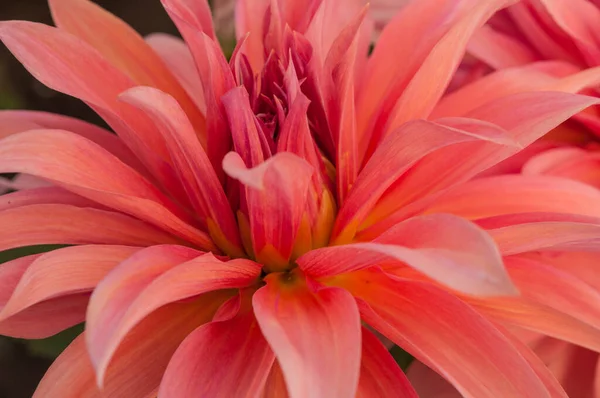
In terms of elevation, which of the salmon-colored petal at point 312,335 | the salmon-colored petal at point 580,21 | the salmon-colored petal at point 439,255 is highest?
the salmon-colored petal at point 580,21

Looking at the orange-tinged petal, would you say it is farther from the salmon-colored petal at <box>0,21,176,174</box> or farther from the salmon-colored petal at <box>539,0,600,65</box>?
the salmon-colored petal at <box>539,0,600,65</box>

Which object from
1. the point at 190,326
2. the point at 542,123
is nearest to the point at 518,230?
the point at 542,123

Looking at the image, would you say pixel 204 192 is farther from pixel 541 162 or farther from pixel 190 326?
pixel 541 162

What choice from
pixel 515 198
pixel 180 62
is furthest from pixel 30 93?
pixel 515 198

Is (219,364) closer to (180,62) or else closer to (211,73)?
(211,73)

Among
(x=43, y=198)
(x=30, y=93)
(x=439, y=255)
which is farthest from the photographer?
(x=30, y=93)

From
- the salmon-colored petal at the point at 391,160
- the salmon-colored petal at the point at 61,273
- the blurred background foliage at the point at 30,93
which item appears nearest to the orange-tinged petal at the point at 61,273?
the salmon-colored petal at the point at 61,273

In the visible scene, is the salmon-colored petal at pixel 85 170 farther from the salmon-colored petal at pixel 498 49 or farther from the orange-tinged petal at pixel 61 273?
the salmon-colored petal at pixel 498 49
